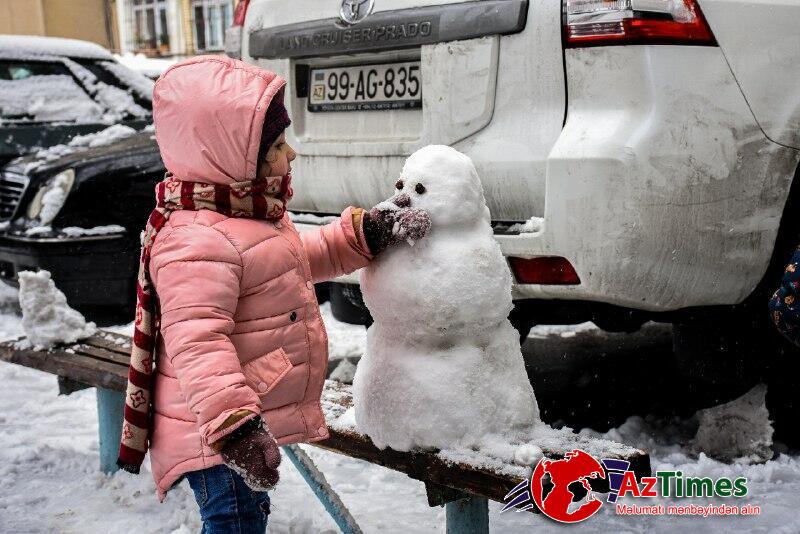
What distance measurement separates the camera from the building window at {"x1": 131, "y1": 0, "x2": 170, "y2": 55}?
953 inches

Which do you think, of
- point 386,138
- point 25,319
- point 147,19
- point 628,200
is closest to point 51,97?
point 25,319

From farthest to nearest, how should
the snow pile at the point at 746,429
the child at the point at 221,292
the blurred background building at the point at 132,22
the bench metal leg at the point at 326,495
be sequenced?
the blurred background building at the point at 132,22, the snow pile at the point at 746,429, the bench metal leg at the point at 326,495, the child at the point at 221,292

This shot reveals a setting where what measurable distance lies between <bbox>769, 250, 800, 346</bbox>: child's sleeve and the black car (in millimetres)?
4133

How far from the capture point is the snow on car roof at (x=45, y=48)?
21.8 feet

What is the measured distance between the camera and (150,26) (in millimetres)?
24797

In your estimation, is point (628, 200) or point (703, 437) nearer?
point (628, 200)

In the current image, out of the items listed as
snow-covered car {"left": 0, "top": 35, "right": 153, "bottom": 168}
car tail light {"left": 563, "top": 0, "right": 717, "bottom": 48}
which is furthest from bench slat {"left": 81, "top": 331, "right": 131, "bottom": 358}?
snow-covered car {"left": 0, "top": 35, "right": 153, "bottom": 168}

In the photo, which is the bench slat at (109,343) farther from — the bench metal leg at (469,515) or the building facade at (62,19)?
the building facade at (62,19)

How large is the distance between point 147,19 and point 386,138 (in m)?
23.7

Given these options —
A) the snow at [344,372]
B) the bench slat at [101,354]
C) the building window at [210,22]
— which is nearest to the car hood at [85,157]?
the snow at [344,372]

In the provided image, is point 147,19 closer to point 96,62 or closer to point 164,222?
point 96,62

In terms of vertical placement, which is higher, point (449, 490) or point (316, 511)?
point (449, 490)

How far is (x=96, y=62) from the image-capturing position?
275 inches

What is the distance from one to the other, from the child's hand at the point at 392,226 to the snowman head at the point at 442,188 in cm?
2
